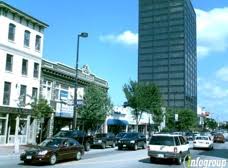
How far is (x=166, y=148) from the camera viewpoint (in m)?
23.0

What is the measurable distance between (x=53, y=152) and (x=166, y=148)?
21.1 ft

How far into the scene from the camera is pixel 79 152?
24766 mm

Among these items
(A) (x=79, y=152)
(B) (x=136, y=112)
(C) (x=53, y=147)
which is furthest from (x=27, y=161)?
(B) (x=136, y=112)

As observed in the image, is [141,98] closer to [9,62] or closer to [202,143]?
[202,143]

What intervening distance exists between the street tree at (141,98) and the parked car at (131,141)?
22781 mm

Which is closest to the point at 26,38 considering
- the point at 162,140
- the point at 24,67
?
the point at 24,67

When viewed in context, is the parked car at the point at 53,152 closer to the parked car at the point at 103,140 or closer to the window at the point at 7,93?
the parked car at the point at 103,140

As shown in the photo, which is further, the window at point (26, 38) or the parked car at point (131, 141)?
the window at point (26, 38)

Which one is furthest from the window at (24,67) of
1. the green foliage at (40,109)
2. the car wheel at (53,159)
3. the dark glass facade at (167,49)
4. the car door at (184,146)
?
the dark glass facade at (167,49)

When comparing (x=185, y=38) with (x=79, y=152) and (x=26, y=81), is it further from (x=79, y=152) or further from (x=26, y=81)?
(x=79, y=152)

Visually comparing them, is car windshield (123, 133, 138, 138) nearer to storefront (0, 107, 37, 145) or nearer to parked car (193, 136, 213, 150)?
parked car (193, 136, 213, 150)

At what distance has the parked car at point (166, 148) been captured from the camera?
902 inches

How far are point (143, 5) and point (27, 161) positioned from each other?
162 meters

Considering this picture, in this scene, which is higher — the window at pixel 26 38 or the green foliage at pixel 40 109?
the window at pixel 26 38
